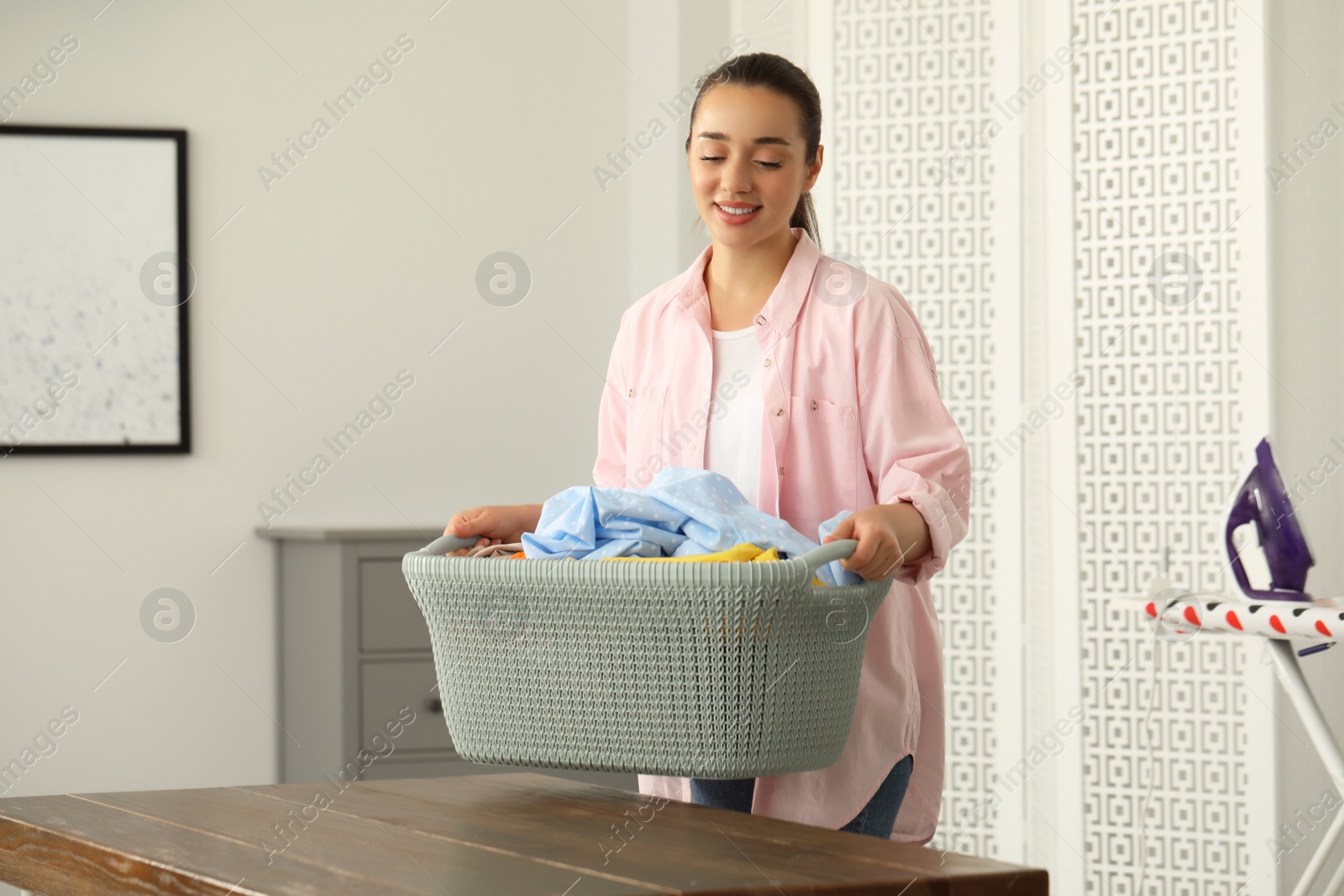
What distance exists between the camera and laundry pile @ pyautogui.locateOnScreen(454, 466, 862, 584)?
110 cm

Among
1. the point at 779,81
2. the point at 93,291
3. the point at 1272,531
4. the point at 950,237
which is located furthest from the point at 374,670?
the point at 779,81

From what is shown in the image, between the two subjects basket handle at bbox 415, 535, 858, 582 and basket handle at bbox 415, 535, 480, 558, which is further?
basket handle at bbox 415, 535, 480, 558

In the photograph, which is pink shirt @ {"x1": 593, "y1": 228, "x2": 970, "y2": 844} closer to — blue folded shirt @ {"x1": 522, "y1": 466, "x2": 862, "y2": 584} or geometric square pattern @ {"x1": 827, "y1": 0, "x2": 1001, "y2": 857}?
blue folded shirt @ {"x1": 522, "y1": 466, "x2": 862, "y2": 584}

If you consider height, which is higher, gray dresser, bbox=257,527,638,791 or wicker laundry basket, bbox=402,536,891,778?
wicker laundry basket, bbox=402,536,891,778

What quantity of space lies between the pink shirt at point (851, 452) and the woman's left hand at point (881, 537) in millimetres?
30

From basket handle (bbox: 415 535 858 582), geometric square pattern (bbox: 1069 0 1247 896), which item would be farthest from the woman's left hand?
geometric square pattern (bbox: 1069 0 1247 896)

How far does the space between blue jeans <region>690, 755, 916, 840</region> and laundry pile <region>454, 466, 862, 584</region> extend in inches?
9.1

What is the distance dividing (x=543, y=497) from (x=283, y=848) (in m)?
2.48

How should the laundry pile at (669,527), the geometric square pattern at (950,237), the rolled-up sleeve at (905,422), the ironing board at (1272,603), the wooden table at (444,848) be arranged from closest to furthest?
the wooden table at (444,848)
the laundry pile at (669,527)
the rolled-up sleeve at (905,422)
the ironing board at (1272,603)
the geometric square pattern at (950,237)

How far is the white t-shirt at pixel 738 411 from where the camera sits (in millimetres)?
1302

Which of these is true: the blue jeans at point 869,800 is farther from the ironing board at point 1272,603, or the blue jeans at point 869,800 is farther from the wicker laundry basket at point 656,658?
the ironing board at point 1272,603

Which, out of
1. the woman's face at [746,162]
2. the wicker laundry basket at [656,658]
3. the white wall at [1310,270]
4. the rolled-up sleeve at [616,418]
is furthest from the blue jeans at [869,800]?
the white wall at [1310,270]

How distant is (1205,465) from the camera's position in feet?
8.33

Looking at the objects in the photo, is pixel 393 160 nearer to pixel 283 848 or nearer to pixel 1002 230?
pixel 1002 230
